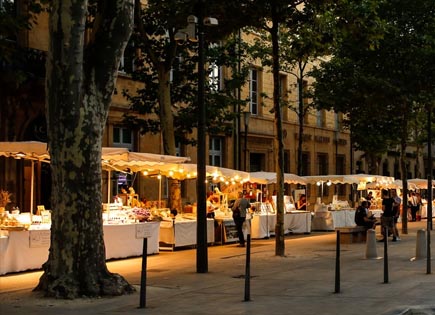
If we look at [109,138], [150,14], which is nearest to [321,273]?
[150,14]

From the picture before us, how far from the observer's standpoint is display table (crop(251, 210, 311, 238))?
84.2 ft

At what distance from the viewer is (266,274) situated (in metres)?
14.9

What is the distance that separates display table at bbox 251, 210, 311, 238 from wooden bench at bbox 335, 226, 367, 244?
11.1 feet

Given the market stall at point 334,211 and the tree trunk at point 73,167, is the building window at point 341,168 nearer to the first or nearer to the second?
the market stall at point 334,211

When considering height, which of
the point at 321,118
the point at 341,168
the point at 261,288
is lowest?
the point at 261,288

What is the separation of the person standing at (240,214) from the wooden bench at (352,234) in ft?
10.6

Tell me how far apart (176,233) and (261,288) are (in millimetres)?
8501

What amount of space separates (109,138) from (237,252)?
9.04 meters

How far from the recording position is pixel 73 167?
11453mm


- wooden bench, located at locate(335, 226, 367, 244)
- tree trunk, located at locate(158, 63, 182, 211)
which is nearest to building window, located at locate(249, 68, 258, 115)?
tree trunk, located at locate(158, 63, 182, 211)

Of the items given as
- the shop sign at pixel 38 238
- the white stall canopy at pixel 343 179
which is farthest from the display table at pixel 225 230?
the white stall canopy at pixel 343 179

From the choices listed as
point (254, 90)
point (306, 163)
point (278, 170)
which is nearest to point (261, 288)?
point (278, 170)

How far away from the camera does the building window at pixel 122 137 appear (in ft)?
92.7

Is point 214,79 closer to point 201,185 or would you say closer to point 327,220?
point 327,220
